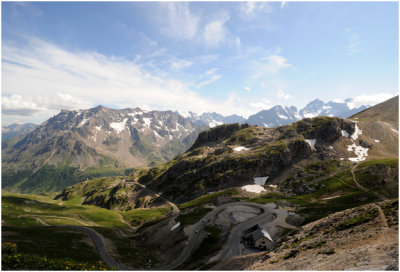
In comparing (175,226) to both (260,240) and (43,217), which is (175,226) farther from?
(43,217)

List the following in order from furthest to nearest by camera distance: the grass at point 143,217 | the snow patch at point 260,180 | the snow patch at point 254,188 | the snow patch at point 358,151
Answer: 1. the snow patch at point 358,151
2. the snow patch at point 260,180
3. the snow patch at point 254,188
4. the grass at point 143,217

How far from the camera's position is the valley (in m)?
38.9

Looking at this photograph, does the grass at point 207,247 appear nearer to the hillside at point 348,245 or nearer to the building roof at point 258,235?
the hillside at point 348,245

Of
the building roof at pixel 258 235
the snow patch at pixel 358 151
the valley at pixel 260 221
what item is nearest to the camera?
the valley at pixel 260 221

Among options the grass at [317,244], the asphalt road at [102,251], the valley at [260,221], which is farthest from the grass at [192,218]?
the grass at [317,244]

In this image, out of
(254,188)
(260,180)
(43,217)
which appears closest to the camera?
(43,217)

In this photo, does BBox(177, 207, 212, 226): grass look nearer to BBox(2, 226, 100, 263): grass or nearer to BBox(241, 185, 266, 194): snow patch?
BBox(2, 226, 100, 263): grass

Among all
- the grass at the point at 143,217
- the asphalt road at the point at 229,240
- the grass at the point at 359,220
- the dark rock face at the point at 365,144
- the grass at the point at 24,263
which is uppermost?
the grass at the point at 24,263

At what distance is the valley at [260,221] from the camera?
1533 inches

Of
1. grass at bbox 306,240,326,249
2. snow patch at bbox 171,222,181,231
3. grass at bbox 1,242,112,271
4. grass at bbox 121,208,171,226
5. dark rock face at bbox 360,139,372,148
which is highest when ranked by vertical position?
grass at bbox 1,242,112,271

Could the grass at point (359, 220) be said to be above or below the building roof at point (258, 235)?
above

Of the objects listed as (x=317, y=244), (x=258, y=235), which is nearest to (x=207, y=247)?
(x=258, y=235)

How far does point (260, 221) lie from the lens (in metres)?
86.6

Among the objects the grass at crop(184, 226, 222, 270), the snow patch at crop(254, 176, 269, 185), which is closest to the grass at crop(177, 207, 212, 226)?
the grass at crop(184, 226, 222, 270)
